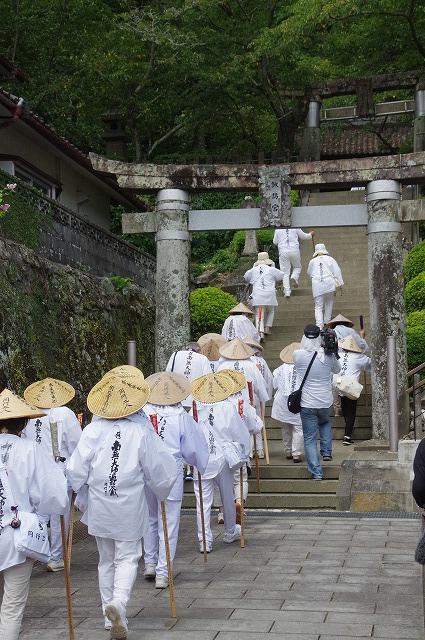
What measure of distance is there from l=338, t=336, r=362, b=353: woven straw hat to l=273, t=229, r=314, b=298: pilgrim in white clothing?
5.37 m

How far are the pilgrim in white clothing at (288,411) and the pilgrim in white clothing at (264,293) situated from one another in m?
4.29

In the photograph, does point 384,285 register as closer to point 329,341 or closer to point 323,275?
point 329,341

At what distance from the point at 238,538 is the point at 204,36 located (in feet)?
56.8

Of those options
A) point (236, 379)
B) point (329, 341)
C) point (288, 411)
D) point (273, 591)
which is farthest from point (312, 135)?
point (273, 591)

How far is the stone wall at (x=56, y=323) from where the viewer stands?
13.2 m

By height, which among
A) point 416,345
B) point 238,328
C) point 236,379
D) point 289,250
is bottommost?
point 236,379

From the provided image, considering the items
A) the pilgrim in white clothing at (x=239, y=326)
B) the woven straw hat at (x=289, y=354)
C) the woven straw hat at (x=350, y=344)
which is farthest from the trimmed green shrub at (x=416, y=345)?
the woven straw hat at (x=289, y=354)

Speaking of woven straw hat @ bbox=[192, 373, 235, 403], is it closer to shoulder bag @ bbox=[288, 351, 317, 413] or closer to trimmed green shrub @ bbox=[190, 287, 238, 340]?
shoulder bag @ bbox=[288, 351, 317, 413]

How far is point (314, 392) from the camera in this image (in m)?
12.7

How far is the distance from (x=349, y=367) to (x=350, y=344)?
0.36m

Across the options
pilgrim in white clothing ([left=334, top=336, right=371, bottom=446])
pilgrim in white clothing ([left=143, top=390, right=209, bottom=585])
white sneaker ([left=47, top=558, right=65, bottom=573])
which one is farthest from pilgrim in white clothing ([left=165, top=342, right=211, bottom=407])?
white sneaker ([left=47, top=558, right=65, bottom=573])

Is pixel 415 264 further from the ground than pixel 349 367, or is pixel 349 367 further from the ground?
pixel 415 264

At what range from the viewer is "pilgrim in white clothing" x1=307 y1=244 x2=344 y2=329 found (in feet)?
57.9

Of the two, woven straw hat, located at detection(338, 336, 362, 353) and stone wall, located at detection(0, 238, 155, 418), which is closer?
stone wall, located at detection(0, 238, 155, 418)
